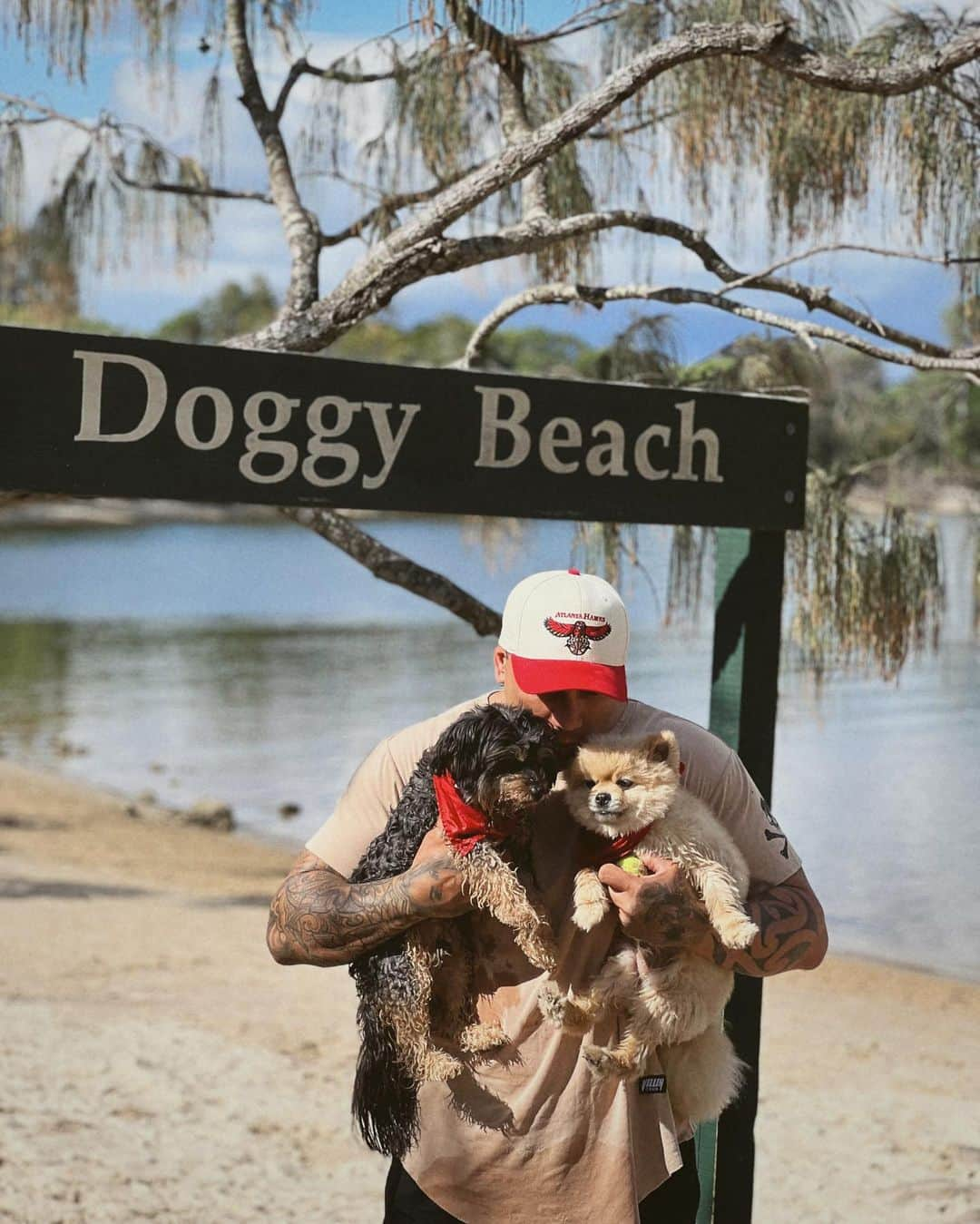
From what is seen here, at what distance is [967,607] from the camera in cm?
2023

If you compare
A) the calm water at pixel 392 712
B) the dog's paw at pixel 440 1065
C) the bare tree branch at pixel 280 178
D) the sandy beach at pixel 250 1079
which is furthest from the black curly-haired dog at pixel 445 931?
the sandy beach at pixel 250 1079

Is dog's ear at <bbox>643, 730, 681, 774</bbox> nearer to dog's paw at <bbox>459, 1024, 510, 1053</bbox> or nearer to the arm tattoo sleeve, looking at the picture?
the arm tattoo sleeve

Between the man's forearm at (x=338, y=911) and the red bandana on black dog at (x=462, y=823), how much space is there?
5cm

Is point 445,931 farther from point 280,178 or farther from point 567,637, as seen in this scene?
point 280,178

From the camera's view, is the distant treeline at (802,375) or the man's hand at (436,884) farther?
the distant treeline at (802,375)

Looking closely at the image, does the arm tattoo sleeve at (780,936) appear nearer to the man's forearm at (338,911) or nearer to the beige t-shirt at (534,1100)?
the beige t-shirt at (534,1100)

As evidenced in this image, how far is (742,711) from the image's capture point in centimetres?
280

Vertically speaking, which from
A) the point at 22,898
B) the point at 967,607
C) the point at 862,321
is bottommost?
the point at 22,898

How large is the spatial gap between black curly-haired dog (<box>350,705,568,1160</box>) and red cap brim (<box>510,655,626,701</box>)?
8 cm

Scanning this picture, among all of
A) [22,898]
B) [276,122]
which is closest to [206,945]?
[22,898]

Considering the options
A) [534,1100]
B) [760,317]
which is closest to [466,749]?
[534,1100]

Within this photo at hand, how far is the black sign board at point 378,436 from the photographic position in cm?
223

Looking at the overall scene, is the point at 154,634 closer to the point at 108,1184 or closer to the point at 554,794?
the point at 108,1184

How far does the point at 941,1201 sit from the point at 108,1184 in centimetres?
260
